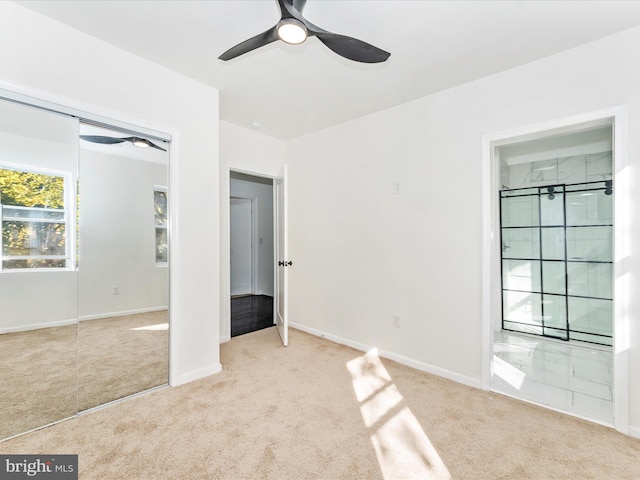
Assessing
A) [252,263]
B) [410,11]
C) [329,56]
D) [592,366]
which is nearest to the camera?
[410,11]

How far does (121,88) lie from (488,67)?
284 cm

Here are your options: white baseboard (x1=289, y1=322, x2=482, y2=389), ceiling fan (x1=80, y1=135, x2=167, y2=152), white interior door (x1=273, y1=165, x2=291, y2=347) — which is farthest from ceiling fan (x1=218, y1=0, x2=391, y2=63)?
white baseboard (x1=289, y1=322, x2=482, y2=389)

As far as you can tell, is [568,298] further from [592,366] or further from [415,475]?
[415,475]

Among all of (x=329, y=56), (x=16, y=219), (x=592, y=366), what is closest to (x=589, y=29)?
(x=329, y=56)

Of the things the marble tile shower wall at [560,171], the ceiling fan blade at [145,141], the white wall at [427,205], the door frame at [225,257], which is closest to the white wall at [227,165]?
the door frame at [225,257]

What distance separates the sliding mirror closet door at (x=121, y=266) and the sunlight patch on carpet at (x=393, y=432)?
1720 mm

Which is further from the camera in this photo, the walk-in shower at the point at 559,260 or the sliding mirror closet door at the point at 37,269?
the walk-in shower at the point at 559,260

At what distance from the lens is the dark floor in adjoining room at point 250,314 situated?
4324mm

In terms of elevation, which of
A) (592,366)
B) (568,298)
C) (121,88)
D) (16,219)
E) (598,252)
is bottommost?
(592,366)

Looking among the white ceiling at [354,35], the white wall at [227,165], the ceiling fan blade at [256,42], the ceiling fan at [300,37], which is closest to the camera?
the ceiling fan at [300,37]

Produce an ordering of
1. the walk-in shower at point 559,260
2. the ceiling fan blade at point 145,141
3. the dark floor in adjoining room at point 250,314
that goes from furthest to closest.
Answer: the dark floor in adjoining room at point 250,314, the walk-in shower at point 559,260, the ceiling fan blade at point 145,141

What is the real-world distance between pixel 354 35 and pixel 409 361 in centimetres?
284

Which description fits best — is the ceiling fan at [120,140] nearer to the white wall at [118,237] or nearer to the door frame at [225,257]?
the white wall at [118,237]

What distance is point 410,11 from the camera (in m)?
1.85
